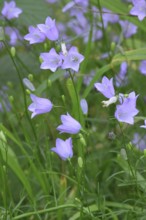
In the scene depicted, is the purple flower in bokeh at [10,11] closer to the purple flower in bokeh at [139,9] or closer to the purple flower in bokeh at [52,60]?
the purple flower in bokeh at [139,9]

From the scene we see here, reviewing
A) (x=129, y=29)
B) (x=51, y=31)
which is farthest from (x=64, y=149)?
(x=129, y=29)

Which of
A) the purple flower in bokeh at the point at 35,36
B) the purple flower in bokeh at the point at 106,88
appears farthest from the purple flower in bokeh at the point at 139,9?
the purple flower in bokeh at the point at 106,88

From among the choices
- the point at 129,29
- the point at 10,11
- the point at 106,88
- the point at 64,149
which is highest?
the point at 10,11

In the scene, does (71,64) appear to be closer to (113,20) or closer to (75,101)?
(75,101)

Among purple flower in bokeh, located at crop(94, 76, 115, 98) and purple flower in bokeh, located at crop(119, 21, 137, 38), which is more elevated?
purple flower in bokeh, located at crop(119, 21, 137, 38)

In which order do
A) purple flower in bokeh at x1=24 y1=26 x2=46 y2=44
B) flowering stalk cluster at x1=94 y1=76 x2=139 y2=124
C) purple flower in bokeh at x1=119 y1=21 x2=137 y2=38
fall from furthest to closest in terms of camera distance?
purple flower in bokeh at x1=119 y1=21 x2=137 y2=38 < purple flower in bokeh at x1=24 y1=26 x2=46 y2=44 < flowering stalk cluster at x1=94 y1=76 x2=139 y2=124

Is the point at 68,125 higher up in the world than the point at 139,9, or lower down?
lower down

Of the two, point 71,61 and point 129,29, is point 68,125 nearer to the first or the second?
point 71,61

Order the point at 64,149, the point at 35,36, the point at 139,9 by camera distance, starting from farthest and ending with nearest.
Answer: the point at 139,9 → the point at 35,36 → the point at 64,149

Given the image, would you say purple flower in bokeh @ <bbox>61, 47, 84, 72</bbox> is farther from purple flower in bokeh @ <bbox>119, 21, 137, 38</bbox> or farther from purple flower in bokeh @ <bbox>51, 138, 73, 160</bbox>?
purple flower in bokeh @ <bbox>119, 21, 137, 38</bbox>

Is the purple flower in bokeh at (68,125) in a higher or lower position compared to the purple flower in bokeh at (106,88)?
lower

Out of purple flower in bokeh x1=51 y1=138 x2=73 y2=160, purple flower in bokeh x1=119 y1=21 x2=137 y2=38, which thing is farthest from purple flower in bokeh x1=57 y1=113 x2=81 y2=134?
purple flower in bokeh x1=119 y1=21 x2=137 y2=38

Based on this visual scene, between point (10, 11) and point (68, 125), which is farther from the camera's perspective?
point (10, 11)
